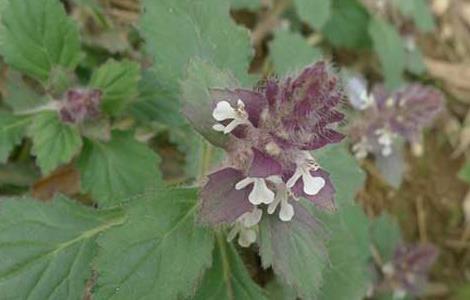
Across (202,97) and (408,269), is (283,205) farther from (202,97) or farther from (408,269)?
(408,269)

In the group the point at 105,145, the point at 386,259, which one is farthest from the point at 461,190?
the point at 105,145

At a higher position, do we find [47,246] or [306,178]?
[306,178]

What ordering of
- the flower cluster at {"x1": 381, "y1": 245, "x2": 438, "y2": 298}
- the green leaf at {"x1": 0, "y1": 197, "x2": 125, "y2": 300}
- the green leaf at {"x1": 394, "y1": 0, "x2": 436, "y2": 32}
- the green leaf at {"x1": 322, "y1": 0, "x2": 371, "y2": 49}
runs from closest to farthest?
the green leaf at {"x1": 0, "y1": 197, "x2": 125, "y2": 300} < the flower cluster at {"x1": 381, "y1": 245, "x2": 438, "y2": 298} < the green leaf at {"x1": 394, "y1": 0, "x2": 436, "y2": 32} < the green leaf at {"x1": 322, "y1": 0, "x2": 371, "y2": 49}

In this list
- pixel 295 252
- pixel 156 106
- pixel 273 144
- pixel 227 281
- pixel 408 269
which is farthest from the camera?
pixel 408 269

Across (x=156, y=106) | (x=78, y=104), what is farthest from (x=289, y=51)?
(x=78, y=104)

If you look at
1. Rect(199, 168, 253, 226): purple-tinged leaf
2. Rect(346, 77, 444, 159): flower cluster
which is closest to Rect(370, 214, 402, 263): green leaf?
Rect(346, 77, 444, 159): flower cluster

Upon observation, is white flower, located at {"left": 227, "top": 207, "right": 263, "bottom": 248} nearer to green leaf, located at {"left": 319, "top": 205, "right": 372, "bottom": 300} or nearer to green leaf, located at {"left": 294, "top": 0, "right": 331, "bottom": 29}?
green leaf, located at {"left": 319, "top": 205, "right": 372, "bottom": 300}

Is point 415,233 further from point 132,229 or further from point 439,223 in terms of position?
point 132,229
